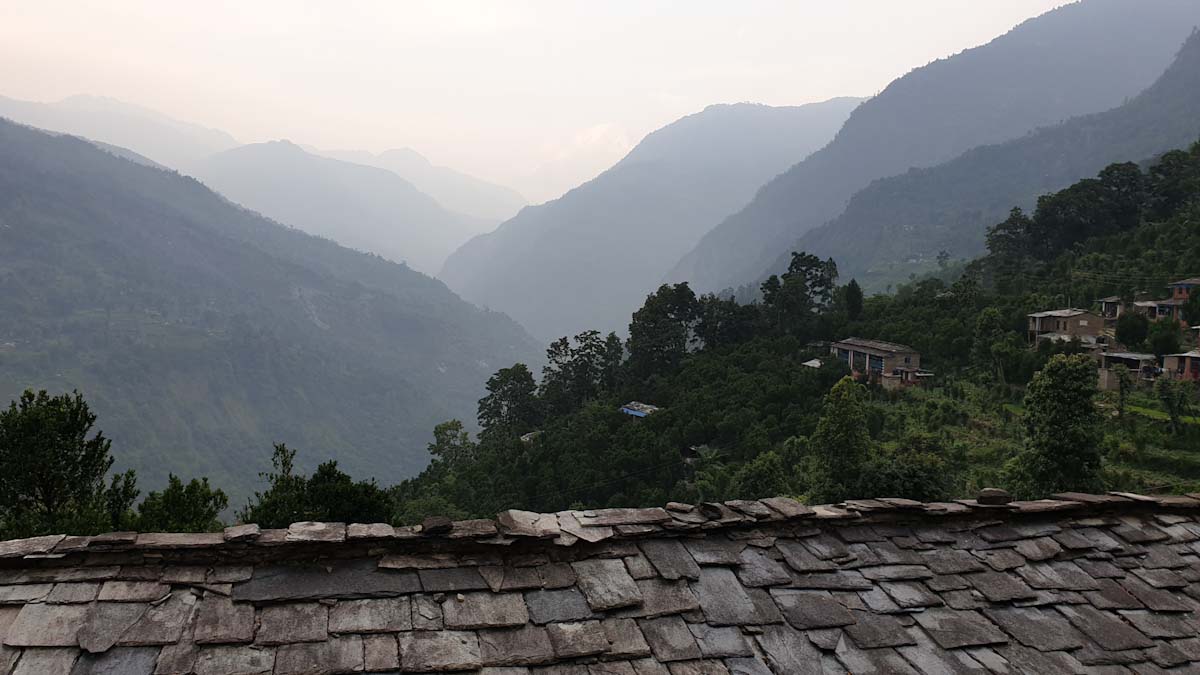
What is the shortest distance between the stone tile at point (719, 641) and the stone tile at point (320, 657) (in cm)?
175

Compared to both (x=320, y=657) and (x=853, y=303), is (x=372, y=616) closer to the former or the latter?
(x=320, y=657)

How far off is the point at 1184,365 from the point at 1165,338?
5.29ft

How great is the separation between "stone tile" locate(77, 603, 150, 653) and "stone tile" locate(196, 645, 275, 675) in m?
0.40

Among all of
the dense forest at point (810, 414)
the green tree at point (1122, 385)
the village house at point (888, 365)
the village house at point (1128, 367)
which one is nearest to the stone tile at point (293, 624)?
the dense forest at point (810, 414)

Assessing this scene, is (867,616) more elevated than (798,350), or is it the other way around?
(867,616)

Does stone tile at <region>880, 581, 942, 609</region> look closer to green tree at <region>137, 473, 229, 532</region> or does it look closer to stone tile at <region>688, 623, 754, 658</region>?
stone tile at <region>688, 623, 754, 658</region>

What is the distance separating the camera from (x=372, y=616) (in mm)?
3594

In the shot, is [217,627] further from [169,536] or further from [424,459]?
[424,459]

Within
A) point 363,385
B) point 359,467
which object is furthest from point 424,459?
point 363,385

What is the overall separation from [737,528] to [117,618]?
349 cm

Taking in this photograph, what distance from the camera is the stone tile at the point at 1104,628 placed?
418 centimetres

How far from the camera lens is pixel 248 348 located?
495ft

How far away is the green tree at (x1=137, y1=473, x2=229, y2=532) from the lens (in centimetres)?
1650

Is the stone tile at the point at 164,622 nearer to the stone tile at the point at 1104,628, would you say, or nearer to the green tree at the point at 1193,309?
the stone tile at the point at 1104,628
